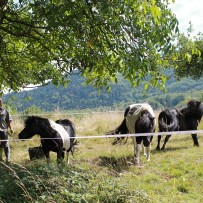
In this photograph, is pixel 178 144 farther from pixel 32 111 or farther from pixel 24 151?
pixel 32 111

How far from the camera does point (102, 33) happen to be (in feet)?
20.2

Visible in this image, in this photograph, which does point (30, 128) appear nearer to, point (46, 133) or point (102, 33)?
point (46, 133)

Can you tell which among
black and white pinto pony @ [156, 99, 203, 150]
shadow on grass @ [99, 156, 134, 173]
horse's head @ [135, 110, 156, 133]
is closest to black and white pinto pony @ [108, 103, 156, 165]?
horse's head @ [135, 110, 156, 133]

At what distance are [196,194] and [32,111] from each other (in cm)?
2537

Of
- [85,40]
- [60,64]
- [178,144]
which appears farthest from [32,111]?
[85,40]

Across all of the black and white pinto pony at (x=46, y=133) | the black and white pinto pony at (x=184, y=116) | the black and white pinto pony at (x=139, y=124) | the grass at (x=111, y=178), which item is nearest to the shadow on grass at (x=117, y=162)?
the grass at (x=111, y=178)

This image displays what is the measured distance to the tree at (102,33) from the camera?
518 cm

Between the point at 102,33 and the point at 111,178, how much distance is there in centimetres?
269

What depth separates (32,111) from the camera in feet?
98.9

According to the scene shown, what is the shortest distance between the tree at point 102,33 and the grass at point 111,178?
1947 millimetres

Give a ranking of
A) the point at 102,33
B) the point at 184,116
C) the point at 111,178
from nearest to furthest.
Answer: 1. the point at 111,178
2. the point at 102,33
3. the point at 184,116

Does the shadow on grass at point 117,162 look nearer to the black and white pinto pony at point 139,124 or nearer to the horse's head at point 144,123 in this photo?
Answer: the black and white pinto pony at point 139,124

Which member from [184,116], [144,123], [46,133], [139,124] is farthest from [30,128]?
[184,116]

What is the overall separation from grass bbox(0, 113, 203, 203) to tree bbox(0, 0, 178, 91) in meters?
1.95
